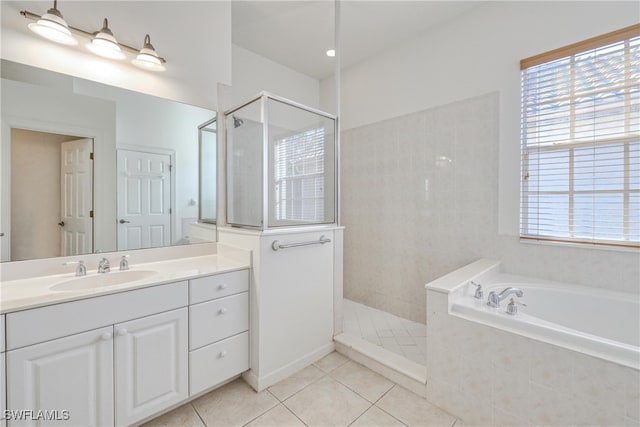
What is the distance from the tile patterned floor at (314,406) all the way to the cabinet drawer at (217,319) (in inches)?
15.6

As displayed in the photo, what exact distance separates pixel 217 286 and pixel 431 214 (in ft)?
6.46

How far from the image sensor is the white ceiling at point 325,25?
2.24 m

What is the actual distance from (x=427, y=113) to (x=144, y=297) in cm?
263

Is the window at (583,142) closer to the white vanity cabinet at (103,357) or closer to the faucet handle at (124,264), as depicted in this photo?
the white vanity cabinet at (103,357)

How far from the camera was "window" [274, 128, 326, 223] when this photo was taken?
228 cm

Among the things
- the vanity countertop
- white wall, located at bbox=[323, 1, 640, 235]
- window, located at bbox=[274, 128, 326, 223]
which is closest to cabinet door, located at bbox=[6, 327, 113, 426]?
the vanity countertop

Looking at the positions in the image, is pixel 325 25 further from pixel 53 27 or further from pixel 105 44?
pixel 53 27

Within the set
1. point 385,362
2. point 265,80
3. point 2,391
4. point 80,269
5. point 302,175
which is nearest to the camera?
point 2,391

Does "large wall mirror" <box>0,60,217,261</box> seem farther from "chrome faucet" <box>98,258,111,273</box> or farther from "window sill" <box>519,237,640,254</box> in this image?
"window sill" <box>519,237,640,254</box>

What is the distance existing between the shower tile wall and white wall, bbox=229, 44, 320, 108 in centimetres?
82

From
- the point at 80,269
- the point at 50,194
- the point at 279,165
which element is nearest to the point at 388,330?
the point at 279,165

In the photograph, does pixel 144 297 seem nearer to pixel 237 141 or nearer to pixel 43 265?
pixel 43 265

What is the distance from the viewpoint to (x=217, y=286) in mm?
1578

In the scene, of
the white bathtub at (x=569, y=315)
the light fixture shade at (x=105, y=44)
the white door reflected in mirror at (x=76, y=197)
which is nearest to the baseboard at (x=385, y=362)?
the white bathtub at (x=569, y=315)
